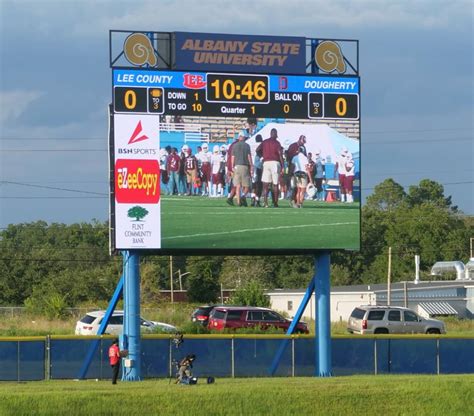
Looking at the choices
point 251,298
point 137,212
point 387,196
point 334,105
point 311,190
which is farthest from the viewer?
point 387,196

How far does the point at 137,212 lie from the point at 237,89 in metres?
4.42

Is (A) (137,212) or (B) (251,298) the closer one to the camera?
(A) (137,212)

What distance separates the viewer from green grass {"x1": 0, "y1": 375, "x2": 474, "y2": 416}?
26500mm

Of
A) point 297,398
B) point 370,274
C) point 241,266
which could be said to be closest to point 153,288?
point 241,266

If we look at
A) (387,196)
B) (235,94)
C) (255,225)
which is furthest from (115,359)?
(387,196)

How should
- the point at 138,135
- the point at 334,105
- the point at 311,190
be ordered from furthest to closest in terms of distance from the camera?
the point at 334,105 → the point at 311,190 → the point at 138,135

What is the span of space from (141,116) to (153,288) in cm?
4502

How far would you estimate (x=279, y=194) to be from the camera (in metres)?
30.0

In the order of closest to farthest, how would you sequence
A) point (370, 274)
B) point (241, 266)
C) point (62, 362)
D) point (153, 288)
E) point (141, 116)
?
point (141, 116) < point (62, 362) < point (153, 288) < point (241, 266) < point (370, 274)

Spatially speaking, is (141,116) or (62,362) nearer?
(141,116)

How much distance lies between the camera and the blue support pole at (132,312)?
2991cm

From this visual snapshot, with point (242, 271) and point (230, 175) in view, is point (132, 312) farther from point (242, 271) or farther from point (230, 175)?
point (242, 271)

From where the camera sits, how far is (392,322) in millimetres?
44312

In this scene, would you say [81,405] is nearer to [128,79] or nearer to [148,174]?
[148,174]
